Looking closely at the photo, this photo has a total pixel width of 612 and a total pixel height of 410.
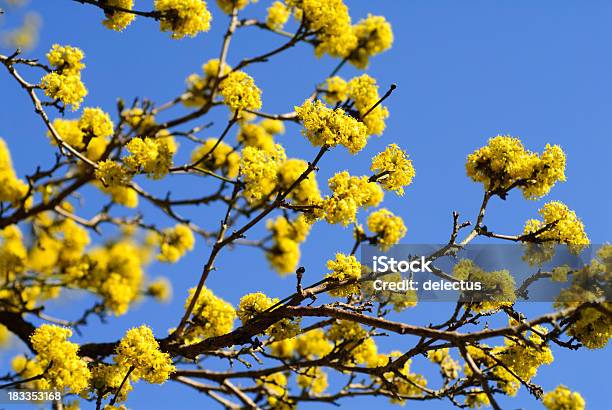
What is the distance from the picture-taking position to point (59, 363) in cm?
520

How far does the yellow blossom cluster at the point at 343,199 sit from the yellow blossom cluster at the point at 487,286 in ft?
3.07

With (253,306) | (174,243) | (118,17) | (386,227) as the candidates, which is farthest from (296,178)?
A: (253,306)

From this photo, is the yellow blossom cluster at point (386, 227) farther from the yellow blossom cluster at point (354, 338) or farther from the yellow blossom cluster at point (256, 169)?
the yellow blossom cluster at point (256, 169)

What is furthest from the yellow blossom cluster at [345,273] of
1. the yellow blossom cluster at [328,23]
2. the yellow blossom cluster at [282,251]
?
the yellow blossom cluster at [282,251]

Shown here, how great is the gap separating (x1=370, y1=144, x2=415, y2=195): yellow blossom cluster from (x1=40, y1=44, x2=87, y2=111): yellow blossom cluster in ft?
11.2

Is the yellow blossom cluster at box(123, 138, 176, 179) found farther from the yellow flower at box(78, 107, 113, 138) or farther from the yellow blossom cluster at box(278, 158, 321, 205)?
the yellow blossom cluster at box(278, 158, 321, 205)

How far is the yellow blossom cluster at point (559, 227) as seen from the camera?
538 cm

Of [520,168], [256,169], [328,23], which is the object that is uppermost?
[328,23]

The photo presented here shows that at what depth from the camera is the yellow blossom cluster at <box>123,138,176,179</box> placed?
6254 millimetres

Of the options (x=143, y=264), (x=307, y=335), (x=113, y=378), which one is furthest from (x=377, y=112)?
(x=143, y=264)

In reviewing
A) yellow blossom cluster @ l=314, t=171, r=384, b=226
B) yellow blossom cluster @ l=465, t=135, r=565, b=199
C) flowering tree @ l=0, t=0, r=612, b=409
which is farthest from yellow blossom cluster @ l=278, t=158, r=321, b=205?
yellow blossom cluster @ l=314, t=171, r=384, b=226

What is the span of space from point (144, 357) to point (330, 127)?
2.16 meters

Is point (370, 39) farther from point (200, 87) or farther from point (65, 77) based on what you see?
point (65, 77)

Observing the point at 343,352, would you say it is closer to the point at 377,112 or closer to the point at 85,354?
the point at 85,354
